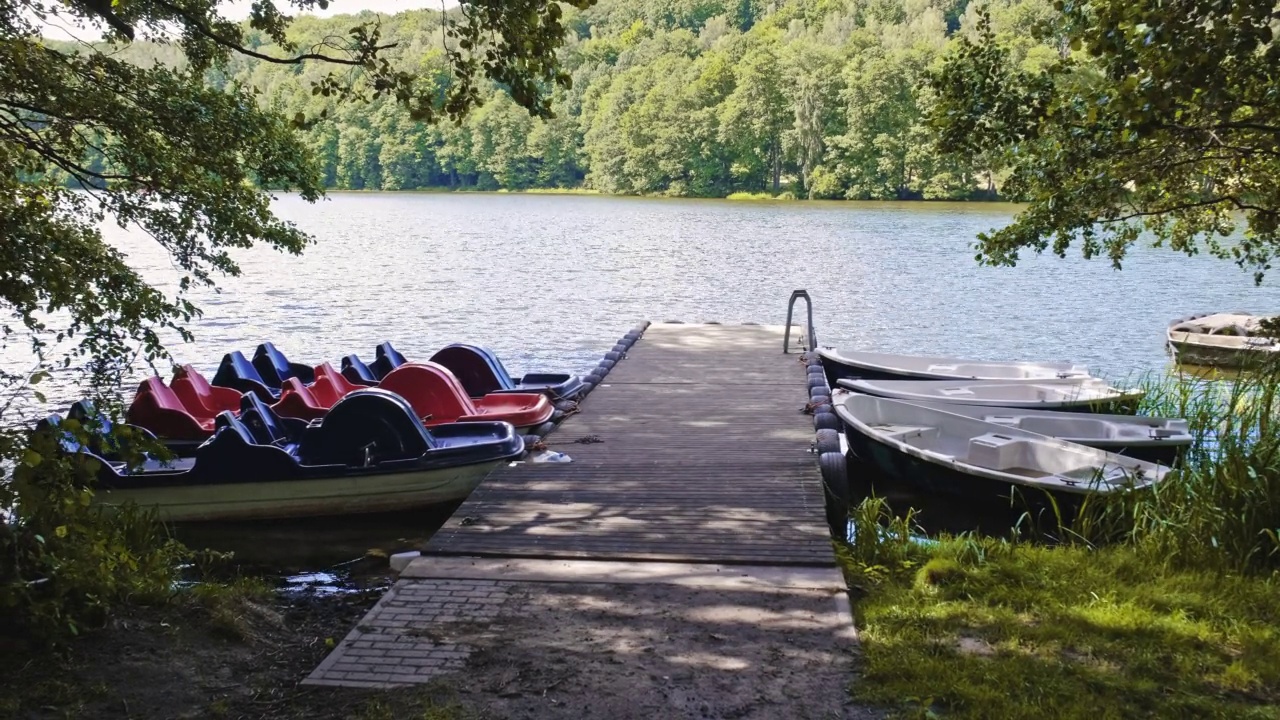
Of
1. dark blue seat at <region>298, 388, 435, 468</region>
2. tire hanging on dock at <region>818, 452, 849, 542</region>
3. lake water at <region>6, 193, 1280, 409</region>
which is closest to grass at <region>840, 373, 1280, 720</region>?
tire hanging on dock at <region>818, 452, 849, 542</region>

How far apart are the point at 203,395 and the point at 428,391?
2.42 m

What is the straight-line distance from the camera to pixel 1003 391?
41.3 feet

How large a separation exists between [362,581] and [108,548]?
2754mm

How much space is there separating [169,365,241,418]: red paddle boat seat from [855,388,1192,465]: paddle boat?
24.3 ft

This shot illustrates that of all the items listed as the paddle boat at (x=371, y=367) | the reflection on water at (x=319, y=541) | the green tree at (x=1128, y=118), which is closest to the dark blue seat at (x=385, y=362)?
the paddle boat at (x=371, y=367)

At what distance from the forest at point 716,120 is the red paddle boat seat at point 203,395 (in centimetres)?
4601

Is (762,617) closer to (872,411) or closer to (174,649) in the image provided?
(174,649)

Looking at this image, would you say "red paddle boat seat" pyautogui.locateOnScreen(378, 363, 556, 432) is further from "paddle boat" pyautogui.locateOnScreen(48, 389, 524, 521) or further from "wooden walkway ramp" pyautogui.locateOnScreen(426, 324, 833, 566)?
"paddle boat" pyautogui.locateOnScreen(48, 389, 524, 521)

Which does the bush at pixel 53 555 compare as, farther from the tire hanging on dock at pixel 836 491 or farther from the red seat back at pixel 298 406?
the red seat back at pixel 298 406

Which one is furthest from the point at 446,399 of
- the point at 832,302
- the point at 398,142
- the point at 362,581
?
the point at 398,142

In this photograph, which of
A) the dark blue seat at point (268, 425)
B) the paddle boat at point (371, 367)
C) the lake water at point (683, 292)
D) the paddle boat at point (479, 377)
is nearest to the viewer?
the dark blue seat at point (268, 425)

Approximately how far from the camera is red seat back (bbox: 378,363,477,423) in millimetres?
9961

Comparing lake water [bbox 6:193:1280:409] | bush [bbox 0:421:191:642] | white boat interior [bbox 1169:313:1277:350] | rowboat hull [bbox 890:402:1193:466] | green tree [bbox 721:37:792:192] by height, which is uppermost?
green tree [bbox 721:37:792:192]

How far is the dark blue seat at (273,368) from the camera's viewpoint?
12.0 m
